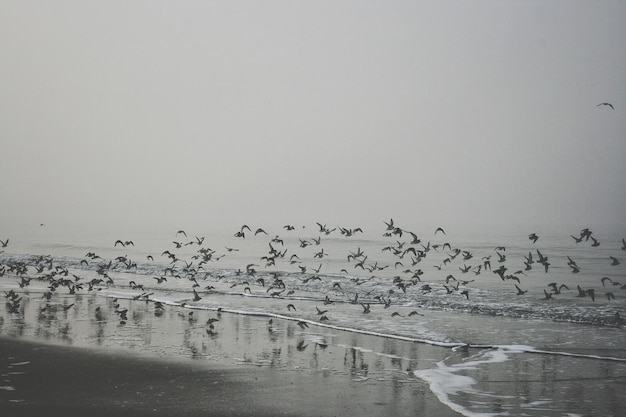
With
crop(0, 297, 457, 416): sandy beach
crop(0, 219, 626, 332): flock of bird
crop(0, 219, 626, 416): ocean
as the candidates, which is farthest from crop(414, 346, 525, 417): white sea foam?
crop(0, 219, 626, 332): flock of bird

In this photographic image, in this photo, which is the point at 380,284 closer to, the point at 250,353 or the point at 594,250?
the point at 250,353

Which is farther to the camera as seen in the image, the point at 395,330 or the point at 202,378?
the point at 395,330

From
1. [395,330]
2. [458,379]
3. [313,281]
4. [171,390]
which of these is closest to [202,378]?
[171,390]

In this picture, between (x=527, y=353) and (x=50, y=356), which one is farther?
(x=527, y=353)

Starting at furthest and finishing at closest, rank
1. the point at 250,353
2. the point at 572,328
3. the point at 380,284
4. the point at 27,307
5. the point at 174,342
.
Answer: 1. the point at 380,284
2. the point at 27,307
3. the point at 572,328
4. the point at 174,342
5. the point at 250,353

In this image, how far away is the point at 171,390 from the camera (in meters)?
11.1

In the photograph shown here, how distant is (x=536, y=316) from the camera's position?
894 inches

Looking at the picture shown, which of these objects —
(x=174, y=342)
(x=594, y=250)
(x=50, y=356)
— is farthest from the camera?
(x=594, y=250)

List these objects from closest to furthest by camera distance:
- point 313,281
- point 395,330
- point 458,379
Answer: point 458,379, point 395,330, point 313,281

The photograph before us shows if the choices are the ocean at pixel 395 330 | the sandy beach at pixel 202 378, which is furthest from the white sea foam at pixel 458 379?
the sandy beach at pixel 202 378

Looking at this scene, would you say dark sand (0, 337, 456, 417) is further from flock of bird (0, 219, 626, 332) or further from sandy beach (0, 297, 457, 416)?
flock of bird (0, 219, 626, 332)

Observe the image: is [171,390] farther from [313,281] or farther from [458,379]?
[313,281]

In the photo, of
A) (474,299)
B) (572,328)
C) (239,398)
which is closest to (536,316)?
(572,328)

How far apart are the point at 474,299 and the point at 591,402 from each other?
16849 millimetres
